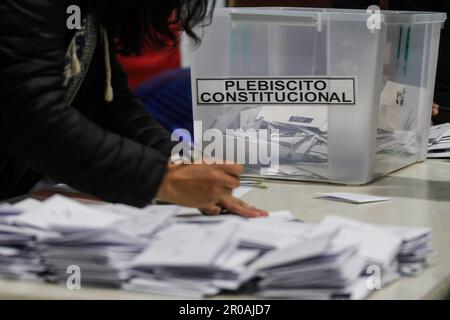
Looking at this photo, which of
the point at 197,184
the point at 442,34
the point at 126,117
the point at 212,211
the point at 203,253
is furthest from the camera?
the point at 442,34

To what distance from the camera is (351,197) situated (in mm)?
1638

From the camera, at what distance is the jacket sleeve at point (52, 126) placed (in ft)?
3.70

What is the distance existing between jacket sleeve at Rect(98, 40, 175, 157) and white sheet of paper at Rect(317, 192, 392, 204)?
1.16ft

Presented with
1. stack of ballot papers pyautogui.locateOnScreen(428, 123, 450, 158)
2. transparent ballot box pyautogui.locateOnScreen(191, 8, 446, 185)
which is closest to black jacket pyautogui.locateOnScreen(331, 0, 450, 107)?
stack of ballot papers pyautogui.locateOnScreen(428, 123, 450, 158)

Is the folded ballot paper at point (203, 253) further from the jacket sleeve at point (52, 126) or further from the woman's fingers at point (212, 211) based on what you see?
the woman's fingers at point (212, 211)

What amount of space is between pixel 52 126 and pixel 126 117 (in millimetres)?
489

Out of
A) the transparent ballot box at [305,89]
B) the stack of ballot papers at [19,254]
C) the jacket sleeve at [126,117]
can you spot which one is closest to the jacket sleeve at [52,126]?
the stack of ballot papers at [19,254]

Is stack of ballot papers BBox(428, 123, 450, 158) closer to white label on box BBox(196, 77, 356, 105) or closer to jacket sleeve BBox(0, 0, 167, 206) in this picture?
white label on box BBox(196, 77, 356, 105)

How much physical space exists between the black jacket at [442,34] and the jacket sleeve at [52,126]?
4.71ft

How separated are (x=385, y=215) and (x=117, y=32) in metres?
0.60

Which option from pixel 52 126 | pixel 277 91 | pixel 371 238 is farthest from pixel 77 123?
pixel 277 91

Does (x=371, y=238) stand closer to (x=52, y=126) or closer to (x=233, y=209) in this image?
(x=233, y=209)

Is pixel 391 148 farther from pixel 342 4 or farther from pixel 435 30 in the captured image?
pixel 342 4

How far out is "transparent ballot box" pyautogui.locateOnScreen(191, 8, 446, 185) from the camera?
5.72ft
